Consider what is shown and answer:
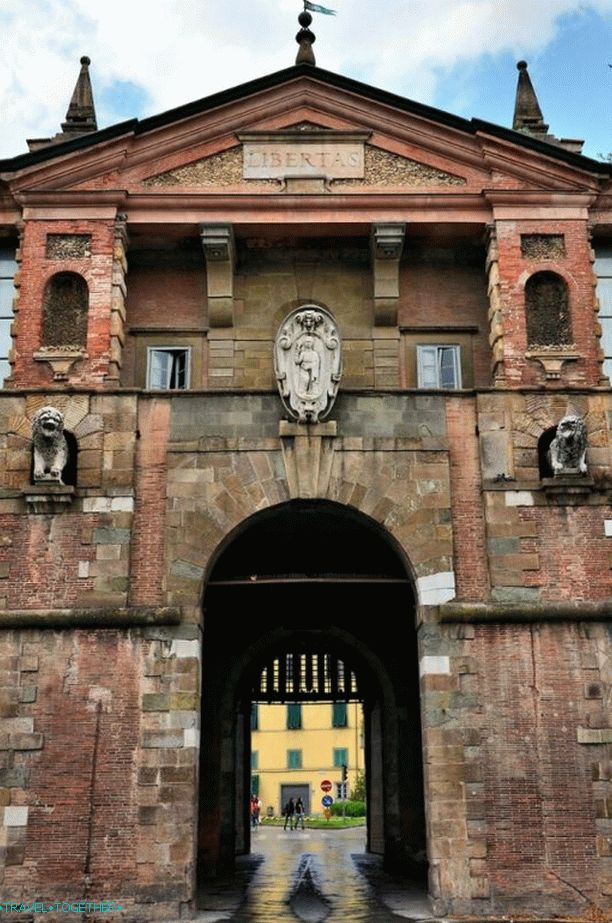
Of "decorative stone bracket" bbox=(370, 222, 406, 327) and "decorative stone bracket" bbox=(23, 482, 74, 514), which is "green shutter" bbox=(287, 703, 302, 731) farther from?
"decorative stone bracket" bbox=(23, 482, 74, 514)

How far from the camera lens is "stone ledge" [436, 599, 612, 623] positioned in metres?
14.7

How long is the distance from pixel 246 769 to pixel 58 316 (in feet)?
39.4

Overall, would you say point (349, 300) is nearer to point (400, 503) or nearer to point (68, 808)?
point (400, 503)

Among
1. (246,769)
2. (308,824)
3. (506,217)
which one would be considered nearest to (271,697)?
(246,769)

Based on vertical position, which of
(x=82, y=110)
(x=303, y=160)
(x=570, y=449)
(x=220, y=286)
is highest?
(x=82, y=110)

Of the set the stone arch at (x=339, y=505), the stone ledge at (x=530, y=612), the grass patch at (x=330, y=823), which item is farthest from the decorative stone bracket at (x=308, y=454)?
the grass patch at (x=330, y=823)

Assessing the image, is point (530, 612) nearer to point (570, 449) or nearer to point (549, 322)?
point (570, 449)

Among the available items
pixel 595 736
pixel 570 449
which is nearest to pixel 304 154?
pixel 570 449

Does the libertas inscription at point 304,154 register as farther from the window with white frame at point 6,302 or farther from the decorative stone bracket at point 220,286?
the window with white frame at point 6,302

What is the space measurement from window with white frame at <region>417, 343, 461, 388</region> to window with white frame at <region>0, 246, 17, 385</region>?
23.7 ft

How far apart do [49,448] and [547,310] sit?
8641 mm

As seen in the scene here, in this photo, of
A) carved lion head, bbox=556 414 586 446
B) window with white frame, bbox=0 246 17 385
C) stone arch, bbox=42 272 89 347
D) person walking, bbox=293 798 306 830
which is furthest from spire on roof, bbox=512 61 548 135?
person walking, bbox=293 798 306 830

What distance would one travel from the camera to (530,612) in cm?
1476

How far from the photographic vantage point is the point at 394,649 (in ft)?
66.4
